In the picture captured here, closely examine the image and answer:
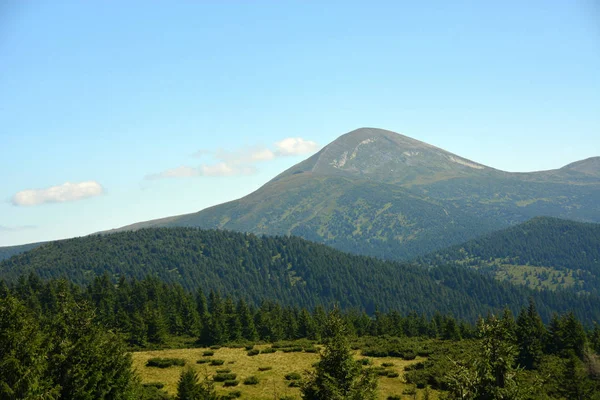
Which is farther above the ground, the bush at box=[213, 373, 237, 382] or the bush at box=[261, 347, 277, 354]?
the bush at box=[213, 373, 237, 382]

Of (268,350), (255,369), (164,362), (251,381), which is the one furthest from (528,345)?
(164,362)

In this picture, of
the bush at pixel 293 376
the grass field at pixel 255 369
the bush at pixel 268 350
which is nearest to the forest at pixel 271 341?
the grass field at pixel 255 369

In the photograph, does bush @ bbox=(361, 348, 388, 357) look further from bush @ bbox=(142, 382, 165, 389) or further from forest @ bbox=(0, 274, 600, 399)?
bush @ bbox=(142, 382, 165, 389)

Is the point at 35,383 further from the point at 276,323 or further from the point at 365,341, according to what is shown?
the point at 276,323

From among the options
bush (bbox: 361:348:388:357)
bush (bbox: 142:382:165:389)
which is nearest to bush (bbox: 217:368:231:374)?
bush (bbox: 142:382:165:389)

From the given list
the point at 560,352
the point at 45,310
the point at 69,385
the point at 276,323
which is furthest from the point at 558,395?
the point at 45,310

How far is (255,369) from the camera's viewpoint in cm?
6359

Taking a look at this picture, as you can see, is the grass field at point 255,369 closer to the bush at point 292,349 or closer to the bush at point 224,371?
the bush at point 224,371

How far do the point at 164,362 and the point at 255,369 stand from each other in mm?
12185

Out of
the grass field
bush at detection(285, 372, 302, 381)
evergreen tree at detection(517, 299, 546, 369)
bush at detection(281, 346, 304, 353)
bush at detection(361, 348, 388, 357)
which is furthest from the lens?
bush at detection(281, 346, 304, 353)

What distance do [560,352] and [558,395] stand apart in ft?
97.0

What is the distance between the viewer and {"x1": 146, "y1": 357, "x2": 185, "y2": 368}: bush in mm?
63281

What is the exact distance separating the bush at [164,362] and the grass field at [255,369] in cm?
87

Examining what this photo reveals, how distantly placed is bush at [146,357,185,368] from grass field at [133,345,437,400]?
0.87 meters
